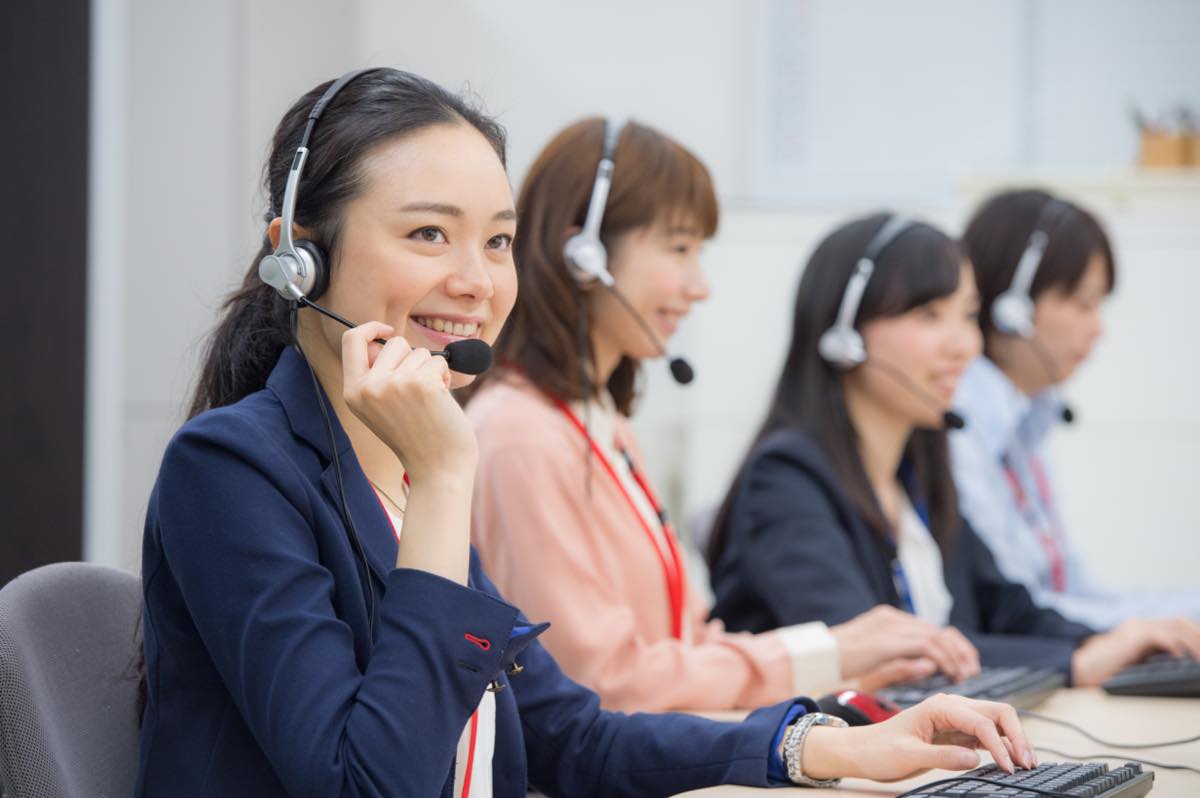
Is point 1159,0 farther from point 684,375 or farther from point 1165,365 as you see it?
point 684,375

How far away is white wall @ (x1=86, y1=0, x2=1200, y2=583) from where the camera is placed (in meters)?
2.05

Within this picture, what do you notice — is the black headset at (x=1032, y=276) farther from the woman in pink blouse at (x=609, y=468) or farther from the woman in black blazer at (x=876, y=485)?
the woman in pink blouse at (x=609, y=468)

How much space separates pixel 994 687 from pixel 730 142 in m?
2.82

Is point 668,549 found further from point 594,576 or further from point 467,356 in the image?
point 467,356

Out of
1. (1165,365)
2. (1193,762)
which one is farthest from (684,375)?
(1165,365)

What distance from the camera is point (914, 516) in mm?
2125

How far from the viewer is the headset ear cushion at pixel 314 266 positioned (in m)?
1.01

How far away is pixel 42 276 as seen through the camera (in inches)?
76.5

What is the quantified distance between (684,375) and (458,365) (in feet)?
2.27

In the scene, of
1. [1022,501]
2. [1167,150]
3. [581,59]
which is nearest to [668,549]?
[1022,501]

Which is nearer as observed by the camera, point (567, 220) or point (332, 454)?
point (332, 454)

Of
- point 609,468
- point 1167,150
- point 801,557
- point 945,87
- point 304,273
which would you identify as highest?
point 945,87

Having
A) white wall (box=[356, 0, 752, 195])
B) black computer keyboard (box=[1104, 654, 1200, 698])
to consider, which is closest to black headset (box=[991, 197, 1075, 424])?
white wall (box=[356, 0, 752, 195])

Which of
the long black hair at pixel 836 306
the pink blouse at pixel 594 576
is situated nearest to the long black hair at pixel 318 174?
the pink blouse at pixel 594 576
